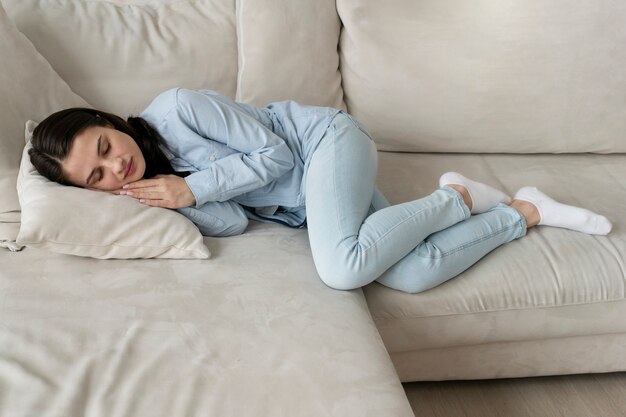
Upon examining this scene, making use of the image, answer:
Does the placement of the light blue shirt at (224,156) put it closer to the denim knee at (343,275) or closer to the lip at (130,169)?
the lip at (130,169)

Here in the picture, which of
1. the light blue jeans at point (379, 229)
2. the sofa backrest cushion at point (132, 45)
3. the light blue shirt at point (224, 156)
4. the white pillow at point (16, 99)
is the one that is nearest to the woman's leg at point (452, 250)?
the light blue jeans at point (379, 229)

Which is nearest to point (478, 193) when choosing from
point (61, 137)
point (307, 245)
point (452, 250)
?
point (452, 250)

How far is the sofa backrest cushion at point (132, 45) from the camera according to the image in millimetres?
1739

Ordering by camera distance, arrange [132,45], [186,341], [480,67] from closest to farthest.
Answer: [186,341]
[132,45]
[480,67]

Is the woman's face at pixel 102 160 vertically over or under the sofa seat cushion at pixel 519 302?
over

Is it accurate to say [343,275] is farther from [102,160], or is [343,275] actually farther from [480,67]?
[480,67]

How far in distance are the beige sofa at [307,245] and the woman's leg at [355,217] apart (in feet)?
0.21

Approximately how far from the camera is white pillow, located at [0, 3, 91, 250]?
1467 mm

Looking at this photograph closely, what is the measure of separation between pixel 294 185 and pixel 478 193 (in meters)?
0.49

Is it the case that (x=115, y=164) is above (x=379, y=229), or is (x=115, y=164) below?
above

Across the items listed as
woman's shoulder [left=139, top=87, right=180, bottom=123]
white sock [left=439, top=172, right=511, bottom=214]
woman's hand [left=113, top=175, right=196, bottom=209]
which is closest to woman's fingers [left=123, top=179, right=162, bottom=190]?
woman's hand [left=113, top=175, right=196, bottom=209]

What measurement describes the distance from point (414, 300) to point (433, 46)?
2.71ft

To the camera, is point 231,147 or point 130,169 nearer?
point 130,169

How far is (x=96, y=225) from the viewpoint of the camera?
136 centimetres
